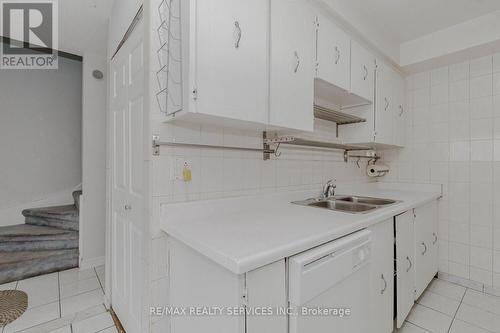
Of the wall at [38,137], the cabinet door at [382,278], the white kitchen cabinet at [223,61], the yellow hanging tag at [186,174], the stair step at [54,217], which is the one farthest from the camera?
the wall at [38,137]

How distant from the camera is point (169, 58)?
1163mm

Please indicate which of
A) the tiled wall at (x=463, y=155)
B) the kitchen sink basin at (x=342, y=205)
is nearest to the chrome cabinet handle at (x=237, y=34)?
the kitchen sink basin at (x=342, y=205)

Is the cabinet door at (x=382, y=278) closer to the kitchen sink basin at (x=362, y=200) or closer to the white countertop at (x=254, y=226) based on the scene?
the white countertop at (x=254, y=226)

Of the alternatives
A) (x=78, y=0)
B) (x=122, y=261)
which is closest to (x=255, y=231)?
(x=122, y=261)

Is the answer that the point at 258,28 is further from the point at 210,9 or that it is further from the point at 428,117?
the point at 428,117

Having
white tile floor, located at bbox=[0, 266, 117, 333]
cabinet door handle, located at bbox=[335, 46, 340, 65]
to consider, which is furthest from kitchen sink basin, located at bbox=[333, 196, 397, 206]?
white tile floor, located at bbox=[0, 266, 117, 333]

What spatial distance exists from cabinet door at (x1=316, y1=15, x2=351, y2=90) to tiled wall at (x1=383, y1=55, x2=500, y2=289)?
1397 millimetres

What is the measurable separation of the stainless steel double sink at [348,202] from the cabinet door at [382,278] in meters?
0.41

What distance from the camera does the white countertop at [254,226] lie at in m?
0.82

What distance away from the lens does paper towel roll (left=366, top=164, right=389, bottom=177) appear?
8.87 feet

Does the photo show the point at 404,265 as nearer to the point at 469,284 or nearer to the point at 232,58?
the point at 469,284

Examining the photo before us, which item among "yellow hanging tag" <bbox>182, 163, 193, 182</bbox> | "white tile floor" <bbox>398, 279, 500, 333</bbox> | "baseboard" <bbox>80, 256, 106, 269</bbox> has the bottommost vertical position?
"white tile floor" <bbox>398, 279, 500, 333</bbox>

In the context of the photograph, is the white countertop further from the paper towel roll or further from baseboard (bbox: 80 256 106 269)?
baseboard (bbox: 80 256 106 269)

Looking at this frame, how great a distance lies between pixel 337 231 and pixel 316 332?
0.41 meters
